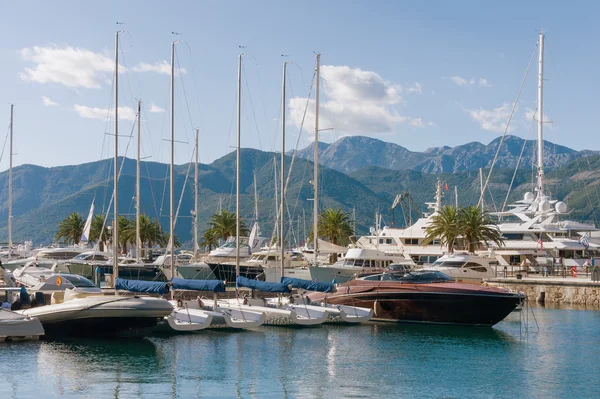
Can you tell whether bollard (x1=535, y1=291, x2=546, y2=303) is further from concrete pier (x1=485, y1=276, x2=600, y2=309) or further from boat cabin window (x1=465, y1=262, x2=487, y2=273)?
boat cabin window (x1=465, y1=262, x2=487, y2=273)

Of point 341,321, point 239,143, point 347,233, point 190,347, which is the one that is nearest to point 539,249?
point 347,233

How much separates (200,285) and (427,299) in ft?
38.5

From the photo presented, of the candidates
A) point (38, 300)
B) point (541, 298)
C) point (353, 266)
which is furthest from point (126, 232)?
point (38, 300)

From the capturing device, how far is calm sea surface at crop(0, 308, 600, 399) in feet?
81.8

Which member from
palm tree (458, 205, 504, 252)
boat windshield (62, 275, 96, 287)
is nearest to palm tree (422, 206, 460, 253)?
palm tree (458, 205, 504, 252)

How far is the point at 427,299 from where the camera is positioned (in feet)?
132

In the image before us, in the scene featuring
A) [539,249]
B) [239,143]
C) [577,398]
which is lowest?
[577,398]

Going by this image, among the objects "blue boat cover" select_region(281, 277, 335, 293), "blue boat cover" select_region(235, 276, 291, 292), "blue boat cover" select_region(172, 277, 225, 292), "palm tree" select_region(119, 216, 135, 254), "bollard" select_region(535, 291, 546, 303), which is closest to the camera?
"blue boat cover" select_region(172, 277, 225, 292)

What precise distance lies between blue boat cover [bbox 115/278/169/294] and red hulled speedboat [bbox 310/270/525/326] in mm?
8962

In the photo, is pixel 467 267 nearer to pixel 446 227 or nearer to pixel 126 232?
pixel 446 227

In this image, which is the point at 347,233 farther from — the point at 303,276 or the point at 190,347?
the point at 190,347

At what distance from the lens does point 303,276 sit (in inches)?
2424

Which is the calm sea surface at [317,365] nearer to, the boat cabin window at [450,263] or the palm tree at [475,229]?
the boat cabin window at [450,263]

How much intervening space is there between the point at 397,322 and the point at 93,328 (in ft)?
52.9
